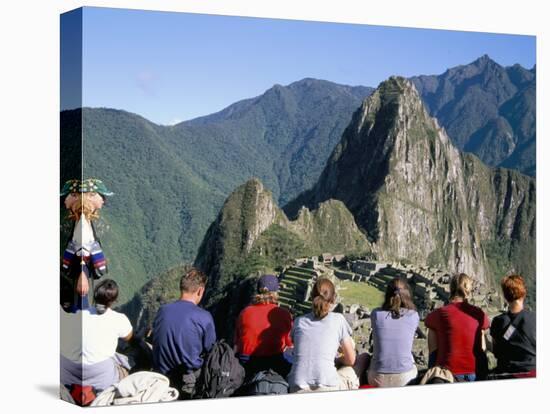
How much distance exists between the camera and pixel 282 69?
553 inches

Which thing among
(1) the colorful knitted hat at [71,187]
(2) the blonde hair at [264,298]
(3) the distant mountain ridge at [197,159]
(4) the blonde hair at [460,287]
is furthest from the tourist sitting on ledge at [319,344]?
(3) the distant mountain ridge at [197,159]

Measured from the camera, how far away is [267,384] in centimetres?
947

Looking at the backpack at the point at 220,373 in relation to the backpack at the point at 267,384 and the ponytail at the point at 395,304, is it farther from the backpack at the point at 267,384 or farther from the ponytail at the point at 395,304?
the ponytail at the point at 395,304

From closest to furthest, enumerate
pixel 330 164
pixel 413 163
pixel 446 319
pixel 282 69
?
pixel 446 319
pixel 282 69
pixel 330 164
pixel 413 163

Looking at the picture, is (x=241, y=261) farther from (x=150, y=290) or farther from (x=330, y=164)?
(x=150, y=290)

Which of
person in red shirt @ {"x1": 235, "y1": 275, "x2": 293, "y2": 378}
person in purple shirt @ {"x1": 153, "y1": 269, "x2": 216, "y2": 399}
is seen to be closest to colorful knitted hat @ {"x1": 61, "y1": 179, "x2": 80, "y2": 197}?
person in purple shirt @ {"x1": 153, "y1": 269, "x2": 216, "y2": 399}

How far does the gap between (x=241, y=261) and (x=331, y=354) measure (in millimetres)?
13348

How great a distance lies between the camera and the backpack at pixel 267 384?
9.36 meters

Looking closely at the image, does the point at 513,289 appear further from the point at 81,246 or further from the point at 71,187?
A: the point at 71,187

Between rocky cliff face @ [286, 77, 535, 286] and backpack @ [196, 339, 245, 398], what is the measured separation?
16.9 ft

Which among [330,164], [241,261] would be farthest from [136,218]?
[330,164]

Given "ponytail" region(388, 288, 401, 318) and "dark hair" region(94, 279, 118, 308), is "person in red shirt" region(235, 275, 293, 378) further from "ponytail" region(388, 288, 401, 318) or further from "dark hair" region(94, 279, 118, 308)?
"dark hair" region(94, 279, 118, 308)

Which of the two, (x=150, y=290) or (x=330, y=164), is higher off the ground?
(x=330, y=164)

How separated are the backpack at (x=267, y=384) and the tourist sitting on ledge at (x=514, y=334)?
2556 mm
